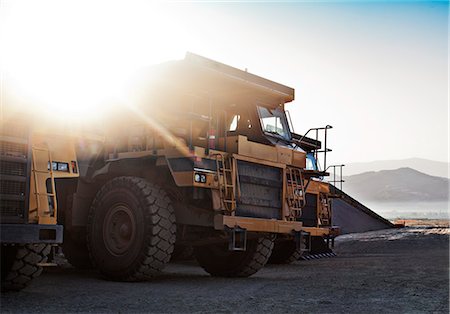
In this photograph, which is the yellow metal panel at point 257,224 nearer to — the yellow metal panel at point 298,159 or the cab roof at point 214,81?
the yellow metal panel at point 298,159

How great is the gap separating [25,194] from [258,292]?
326cm

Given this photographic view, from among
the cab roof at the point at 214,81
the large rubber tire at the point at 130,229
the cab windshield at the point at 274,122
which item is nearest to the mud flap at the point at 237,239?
the large rubber tire at the point at 130,229

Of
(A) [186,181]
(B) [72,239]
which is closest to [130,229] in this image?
(A) [186,181]

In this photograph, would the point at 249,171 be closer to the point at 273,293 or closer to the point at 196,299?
the point at 273,293

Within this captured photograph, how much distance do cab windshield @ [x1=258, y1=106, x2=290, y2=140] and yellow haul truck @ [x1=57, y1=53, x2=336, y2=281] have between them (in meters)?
0.20

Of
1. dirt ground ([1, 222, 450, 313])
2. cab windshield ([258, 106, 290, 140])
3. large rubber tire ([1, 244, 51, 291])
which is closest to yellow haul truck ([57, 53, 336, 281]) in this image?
cab windshield ([258, 106, 290, 140])

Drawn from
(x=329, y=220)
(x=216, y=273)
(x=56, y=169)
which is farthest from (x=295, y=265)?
(x=56, y=169)

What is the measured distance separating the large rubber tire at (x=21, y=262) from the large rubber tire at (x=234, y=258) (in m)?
4.15

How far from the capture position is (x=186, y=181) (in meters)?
9.40

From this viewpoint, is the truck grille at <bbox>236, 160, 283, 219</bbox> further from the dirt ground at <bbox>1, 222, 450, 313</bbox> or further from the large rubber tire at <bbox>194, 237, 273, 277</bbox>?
the dirt ground at <bbox>1, 222, 450, 313</bbox>

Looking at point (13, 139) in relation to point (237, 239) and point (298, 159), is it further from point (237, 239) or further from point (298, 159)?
point (298, 159)

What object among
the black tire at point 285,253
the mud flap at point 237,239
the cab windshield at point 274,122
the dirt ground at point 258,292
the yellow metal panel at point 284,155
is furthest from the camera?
the black tire at point 285,253

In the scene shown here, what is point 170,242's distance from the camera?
9391 mm

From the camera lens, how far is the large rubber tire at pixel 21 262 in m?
7.41
